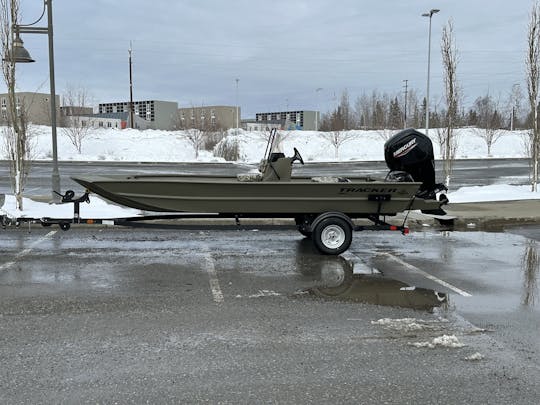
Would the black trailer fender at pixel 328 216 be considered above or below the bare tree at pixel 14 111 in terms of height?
below

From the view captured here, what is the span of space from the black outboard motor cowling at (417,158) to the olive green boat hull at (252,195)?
59cm

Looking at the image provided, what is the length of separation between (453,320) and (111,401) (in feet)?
11.1

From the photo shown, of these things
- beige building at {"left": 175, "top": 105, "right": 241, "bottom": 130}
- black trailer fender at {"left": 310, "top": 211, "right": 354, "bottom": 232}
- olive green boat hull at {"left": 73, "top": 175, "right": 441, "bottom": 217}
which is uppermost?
beige building at {"left": 175, "top": 105, "right": 241, "bottom": 130}

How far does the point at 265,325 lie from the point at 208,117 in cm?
5625

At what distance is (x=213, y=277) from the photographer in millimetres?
7055

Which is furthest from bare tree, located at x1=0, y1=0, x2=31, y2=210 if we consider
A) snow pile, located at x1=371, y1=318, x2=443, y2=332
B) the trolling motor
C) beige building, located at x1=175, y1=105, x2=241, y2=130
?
beige building, located at x1=175, y1=105, x2=241, y2=130

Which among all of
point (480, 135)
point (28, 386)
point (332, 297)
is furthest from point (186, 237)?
point (480, 135)

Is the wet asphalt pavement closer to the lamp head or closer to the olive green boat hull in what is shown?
the olive green boat hull

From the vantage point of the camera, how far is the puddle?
606cm

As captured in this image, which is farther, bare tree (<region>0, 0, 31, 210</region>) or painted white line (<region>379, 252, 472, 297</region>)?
bare tree (<region>0, 0, 31, 210</region>)

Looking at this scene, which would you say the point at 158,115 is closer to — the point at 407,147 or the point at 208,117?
the point at 208,117

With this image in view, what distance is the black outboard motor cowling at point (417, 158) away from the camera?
869 cm

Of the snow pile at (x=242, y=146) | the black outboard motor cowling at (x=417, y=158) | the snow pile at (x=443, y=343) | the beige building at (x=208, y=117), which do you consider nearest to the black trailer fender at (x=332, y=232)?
the black outboard motor cowling at (x=417, y=158)

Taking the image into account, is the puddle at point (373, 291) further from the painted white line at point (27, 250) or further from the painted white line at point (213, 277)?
the painted white line at point (27, 250)
